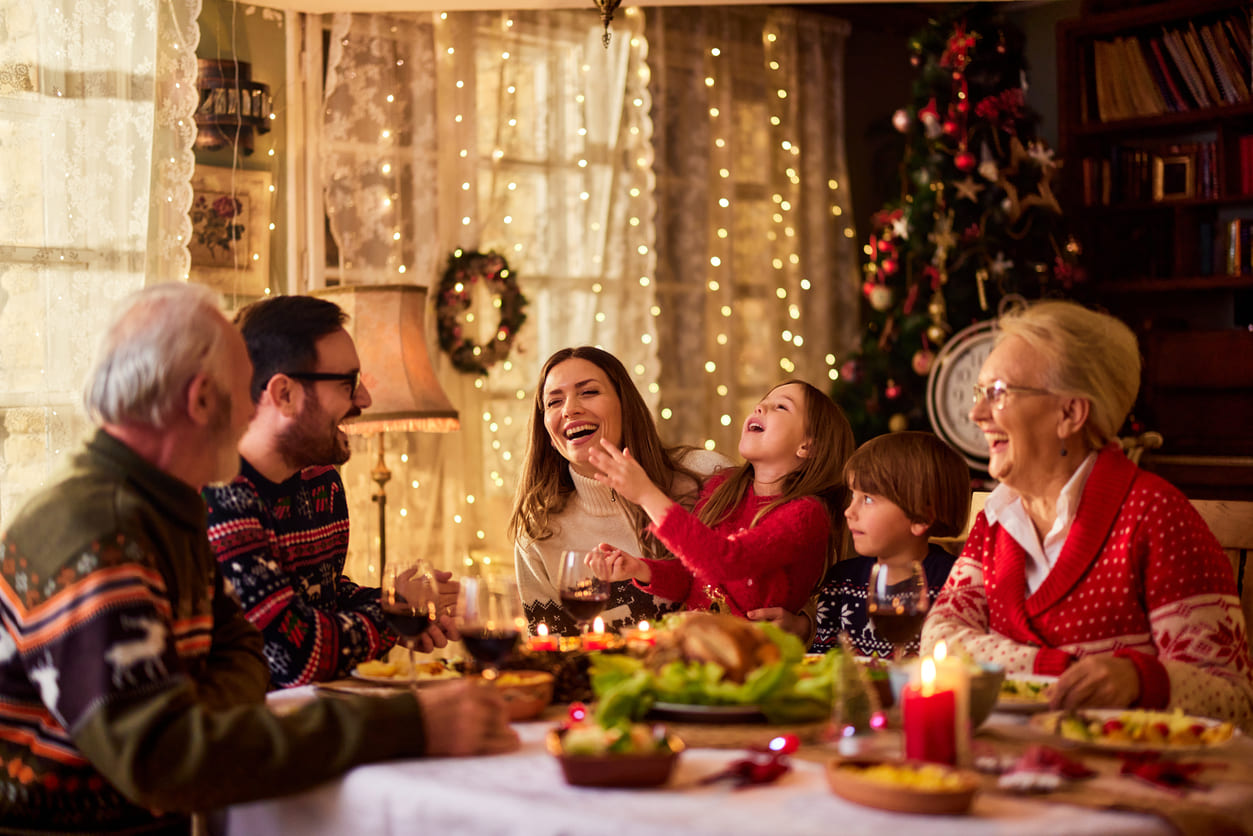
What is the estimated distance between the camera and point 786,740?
4.64ft

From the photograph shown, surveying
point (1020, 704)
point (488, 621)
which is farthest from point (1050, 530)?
point (488, 621)

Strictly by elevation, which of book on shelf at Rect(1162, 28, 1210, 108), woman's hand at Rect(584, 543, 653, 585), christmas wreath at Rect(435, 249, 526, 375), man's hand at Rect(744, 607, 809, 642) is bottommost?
man's hand at Rect(744, 607, 809, 642)

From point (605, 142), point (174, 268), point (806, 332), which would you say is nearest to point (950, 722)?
point (174, 268)

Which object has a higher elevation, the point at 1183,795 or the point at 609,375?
the point at 609,375

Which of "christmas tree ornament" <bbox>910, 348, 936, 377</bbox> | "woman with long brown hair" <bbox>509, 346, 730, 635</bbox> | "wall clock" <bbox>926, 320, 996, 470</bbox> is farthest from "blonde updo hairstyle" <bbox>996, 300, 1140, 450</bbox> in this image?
"christmas tree ornament" <bbox>910, 348, 936, 377</bbox>

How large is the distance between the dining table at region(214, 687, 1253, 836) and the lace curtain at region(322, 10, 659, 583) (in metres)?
3.03

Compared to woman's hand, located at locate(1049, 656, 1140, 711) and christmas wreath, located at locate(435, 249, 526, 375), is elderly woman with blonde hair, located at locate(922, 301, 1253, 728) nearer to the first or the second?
woman's hand, located at locate(1049, 656, 1140, 711)

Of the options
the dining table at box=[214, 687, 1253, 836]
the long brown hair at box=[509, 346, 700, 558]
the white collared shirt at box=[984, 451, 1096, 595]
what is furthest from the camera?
the long brown hair at box=[509, 346, 700, 558]

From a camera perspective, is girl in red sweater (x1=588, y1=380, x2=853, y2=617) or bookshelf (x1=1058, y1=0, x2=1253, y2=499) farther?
bookshelf (x1=1058, y1=0, x2=1253, y2=499)

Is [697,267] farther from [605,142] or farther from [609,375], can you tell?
[609,375]

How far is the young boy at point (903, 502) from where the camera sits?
2387mm

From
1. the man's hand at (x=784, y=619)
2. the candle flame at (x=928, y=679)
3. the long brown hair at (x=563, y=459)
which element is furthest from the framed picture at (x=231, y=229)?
the candle flame at (x=928, y=679)

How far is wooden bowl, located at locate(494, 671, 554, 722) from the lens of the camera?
160 cm

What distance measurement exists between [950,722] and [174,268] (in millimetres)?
3032
